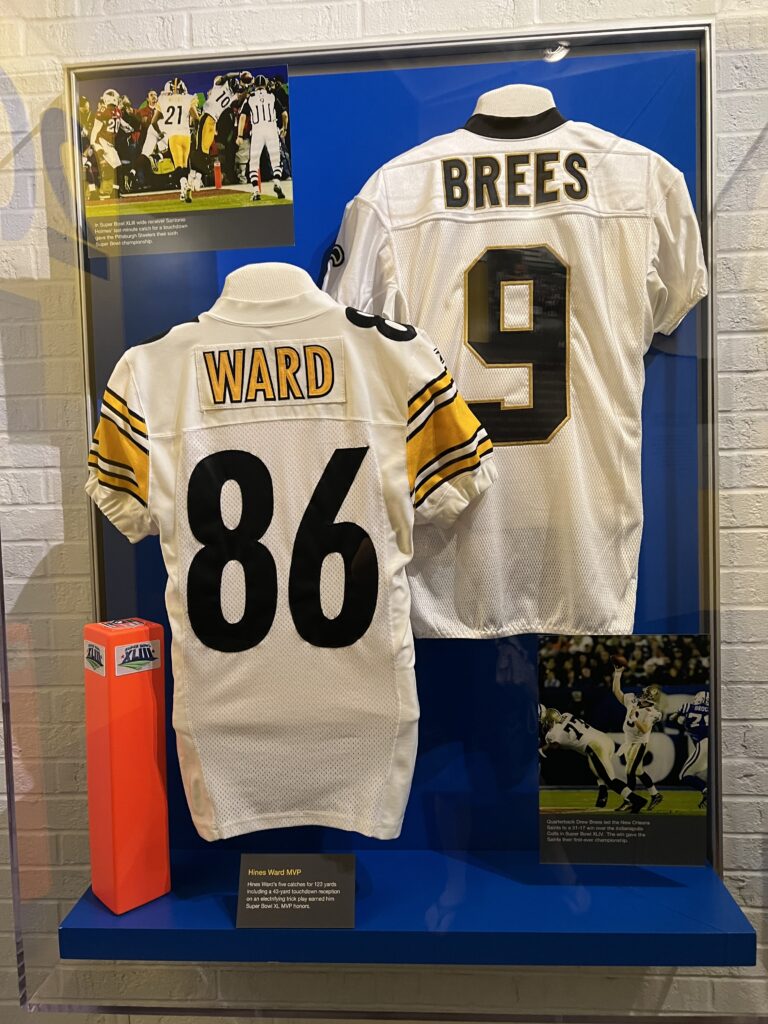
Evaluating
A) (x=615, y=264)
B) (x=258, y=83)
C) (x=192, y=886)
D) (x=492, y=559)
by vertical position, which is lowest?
(x=192, y=886)

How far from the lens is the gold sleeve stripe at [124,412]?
3.76 ft

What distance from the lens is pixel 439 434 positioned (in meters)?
1.11

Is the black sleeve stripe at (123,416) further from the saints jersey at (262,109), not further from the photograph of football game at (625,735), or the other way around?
the photograph of football game at (625,735)

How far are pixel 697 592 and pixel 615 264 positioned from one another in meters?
0.54

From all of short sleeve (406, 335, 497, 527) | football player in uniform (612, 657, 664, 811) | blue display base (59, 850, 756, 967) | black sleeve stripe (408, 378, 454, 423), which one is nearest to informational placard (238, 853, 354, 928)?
blue display base (59, 850, 756, 967)

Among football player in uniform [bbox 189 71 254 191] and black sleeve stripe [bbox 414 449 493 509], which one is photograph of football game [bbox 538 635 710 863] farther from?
football player in uniform [bbox 189 71 254 191]

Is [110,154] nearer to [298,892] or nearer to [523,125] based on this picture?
[523,125]

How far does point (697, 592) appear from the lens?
1241mm

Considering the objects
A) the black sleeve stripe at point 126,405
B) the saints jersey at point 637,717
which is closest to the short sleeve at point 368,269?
the black sleeve stripe at point 126,405

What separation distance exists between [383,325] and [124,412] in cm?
42

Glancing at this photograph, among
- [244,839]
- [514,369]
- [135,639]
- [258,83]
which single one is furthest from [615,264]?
[244,839]

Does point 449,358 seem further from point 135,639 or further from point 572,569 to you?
point 135,639

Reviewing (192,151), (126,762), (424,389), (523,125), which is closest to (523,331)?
(424,389)

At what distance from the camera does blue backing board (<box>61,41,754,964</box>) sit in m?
1.12
